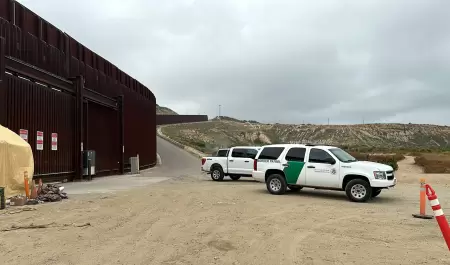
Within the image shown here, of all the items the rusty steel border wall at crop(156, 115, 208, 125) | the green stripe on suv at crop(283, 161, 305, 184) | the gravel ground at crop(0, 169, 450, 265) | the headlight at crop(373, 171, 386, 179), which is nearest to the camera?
the gravel ground at crop(0, 169, 450, 265)

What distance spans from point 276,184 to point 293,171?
2.73 ft

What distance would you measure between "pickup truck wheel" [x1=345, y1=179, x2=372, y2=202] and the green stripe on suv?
6.02 feet

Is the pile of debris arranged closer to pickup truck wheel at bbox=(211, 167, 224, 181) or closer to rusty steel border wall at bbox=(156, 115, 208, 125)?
pickup truck wheel at bbox=(211, 167, 224, 181)

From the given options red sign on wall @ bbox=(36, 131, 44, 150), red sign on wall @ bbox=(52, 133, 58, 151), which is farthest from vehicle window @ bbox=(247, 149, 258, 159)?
red sign on wall @ bbox=(36, 131, 44, 150)

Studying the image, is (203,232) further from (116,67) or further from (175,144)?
(175,144)

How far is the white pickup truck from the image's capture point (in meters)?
23.3

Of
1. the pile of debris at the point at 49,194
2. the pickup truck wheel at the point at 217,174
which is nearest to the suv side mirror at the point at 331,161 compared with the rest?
the pile of debris at the point at 49,194

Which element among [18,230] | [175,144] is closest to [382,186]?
[18,230]

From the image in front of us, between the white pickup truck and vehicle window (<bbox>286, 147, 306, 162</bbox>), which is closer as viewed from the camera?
vehicle window (<bbox>286, 147, 306, 162</bbox>)

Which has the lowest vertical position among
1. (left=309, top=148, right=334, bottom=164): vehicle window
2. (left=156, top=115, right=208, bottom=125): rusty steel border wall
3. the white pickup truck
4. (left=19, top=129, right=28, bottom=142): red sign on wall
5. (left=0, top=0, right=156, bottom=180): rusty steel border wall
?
the white pickup truck

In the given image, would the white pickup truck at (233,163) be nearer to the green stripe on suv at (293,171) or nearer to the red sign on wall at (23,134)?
the green stripe on suv at (293,171)

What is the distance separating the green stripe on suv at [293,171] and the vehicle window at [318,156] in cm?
39

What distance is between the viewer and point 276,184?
50.8ft

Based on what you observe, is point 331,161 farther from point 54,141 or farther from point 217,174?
point 54,141
